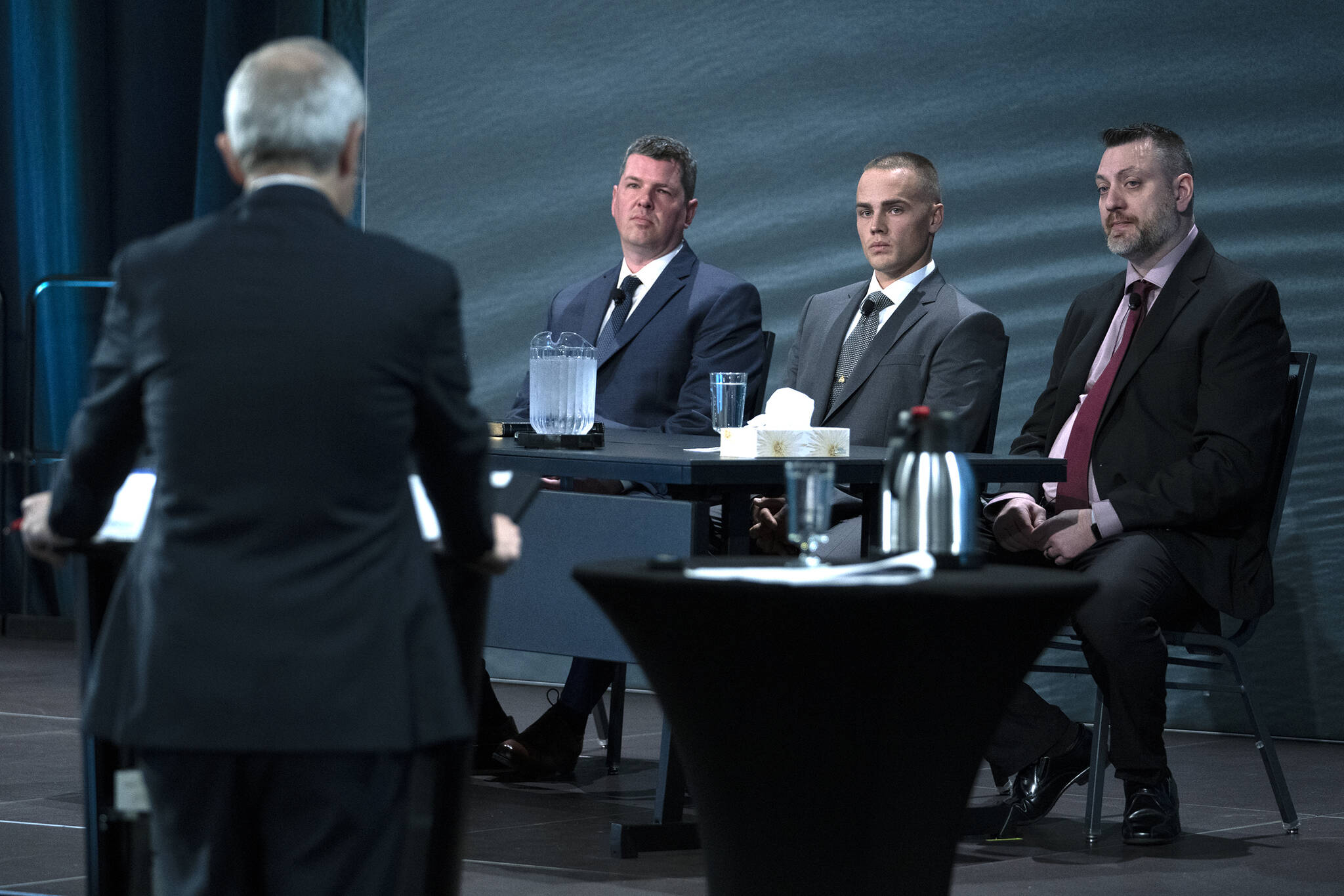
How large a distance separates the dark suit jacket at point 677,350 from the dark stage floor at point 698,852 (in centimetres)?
90

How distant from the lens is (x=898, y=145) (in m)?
5.08

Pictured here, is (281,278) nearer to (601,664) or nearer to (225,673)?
(225,673)

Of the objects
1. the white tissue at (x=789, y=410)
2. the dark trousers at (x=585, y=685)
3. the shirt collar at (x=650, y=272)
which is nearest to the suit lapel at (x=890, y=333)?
the shirt collar at (x=650, y=272)

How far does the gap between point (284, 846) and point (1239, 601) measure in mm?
2416

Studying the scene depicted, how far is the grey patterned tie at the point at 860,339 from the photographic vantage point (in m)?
4.10

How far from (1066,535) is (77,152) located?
4436 millimetres

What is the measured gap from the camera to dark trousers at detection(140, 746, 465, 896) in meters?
1.58

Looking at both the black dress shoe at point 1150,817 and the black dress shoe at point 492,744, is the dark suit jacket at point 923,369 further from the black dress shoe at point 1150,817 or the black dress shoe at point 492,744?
the black dress shoe at point 492,744

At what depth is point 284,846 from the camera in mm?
1601

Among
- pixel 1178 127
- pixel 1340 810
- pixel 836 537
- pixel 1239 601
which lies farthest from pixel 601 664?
pixel 1178 127

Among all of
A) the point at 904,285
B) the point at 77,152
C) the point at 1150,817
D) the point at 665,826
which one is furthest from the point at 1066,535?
the point at 77,152

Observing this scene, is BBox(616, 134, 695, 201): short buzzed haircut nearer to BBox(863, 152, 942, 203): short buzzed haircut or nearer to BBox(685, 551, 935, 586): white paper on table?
A: BBox(863, 152, 942, 203): short buzzed haircut

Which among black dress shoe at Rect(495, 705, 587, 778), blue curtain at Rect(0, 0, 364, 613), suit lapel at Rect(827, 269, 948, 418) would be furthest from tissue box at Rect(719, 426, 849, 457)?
blue curtain at Rect(0, 0, 364, 613)

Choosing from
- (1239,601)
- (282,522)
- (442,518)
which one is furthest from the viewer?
(1239,601)
